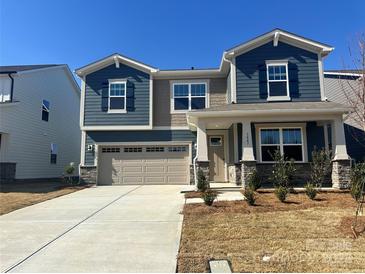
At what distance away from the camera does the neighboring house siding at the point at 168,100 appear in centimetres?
1609

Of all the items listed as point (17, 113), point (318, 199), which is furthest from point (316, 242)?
point (17, 113)

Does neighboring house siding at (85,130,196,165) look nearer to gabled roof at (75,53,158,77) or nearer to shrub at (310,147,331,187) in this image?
gabled roof at (75,53,158,77)

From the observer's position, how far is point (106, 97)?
1609cm

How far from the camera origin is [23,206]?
9.52 metres

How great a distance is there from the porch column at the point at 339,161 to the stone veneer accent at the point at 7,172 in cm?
1575

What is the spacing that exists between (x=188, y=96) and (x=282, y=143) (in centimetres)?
557

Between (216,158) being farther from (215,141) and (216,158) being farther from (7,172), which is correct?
(7,172)

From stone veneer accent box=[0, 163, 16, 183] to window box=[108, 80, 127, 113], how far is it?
20.5 ft

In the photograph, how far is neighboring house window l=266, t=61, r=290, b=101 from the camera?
1381cm

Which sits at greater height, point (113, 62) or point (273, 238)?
point (113, 62)

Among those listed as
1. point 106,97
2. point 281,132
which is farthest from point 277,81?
point 106,97

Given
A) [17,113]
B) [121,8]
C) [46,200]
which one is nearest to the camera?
[46,200]

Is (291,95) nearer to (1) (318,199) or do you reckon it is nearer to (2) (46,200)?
(1) (318,199)

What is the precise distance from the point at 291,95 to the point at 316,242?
9.41 m
